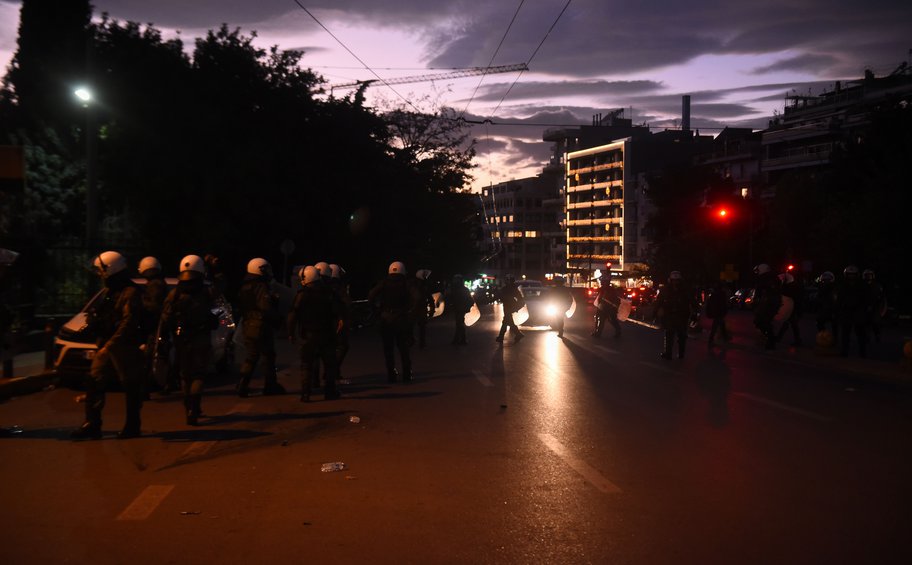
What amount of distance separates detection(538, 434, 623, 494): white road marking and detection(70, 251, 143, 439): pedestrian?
4245 mm

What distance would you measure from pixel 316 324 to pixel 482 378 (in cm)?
387

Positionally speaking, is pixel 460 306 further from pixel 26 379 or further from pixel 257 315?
pixel 26 379

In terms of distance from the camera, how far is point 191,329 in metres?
10.8

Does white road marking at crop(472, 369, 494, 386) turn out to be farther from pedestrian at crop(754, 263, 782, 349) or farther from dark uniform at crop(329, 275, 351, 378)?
pedestrian at crop(754, 263, 782, 349)

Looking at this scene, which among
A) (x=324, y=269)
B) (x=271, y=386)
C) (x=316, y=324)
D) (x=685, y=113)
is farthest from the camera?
(x=685, y=113)

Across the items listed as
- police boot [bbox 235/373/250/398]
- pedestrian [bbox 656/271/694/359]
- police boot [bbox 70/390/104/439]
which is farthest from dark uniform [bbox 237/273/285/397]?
pedestrian [bbox 656/271/694/359]

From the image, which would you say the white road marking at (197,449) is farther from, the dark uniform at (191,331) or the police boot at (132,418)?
the dark uniform at (191,331)

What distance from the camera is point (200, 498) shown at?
7.13 m

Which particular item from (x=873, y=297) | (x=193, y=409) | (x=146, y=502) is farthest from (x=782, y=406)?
(x=873, y=297)

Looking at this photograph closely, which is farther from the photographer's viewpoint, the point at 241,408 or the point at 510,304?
the point at 510,304

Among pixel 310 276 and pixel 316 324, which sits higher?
pixel 310 276

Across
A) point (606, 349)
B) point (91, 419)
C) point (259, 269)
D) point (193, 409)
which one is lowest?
point (606, 349)

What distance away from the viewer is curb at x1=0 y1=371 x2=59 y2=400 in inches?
545

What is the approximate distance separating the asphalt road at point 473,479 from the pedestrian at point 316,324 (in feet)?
1.69
